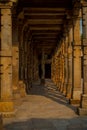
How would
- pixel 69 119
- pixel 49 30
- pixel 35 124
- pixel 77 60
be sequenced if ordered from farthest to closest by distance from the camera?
pixel 49 30, pixel 77 60, pixel 69 119, pixel 35 124

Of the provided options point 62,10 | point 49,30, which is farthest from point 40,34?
point 62,10

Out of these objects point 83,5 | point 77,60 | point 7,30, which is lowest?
point 77,60

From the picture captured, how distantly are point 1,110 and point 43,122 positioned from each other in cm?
194

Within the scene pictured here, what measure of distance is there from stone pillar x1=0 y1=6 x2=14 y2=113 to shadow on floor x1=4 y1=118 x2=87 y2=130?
1225 mm

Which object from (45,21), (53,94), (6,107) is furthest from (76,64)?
(45,21)

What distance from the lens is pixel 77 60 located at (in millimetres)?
16625

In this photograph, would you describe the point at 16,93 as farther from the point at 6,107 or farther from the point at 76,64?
the point at 6,107

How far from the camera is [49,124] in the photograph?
10914mm

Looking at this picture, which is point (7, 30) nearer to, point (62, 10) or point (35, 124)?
point (35, 124)

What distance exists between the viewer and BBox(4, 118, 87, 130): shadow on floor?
10.3m

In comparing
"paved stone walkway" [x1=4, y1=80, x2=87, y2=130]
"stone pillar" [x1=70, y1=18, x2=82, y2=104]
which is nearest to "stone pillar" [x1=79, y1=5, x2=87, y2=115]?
"paved stone walkway" [x1=4, y1=80, x2=87, y2=130]

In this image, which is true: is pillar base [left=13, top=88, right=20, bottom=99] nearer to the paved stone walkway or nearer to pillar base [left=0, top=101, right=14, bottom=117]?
the paved stone walkway

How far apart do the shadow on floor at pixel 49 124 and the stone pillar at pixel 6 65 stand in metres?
1.22

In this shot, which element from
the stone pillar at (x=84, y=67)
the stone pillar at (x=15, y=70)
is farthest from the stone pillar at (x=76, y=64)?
the stone pillar at (x=84, y=67)
